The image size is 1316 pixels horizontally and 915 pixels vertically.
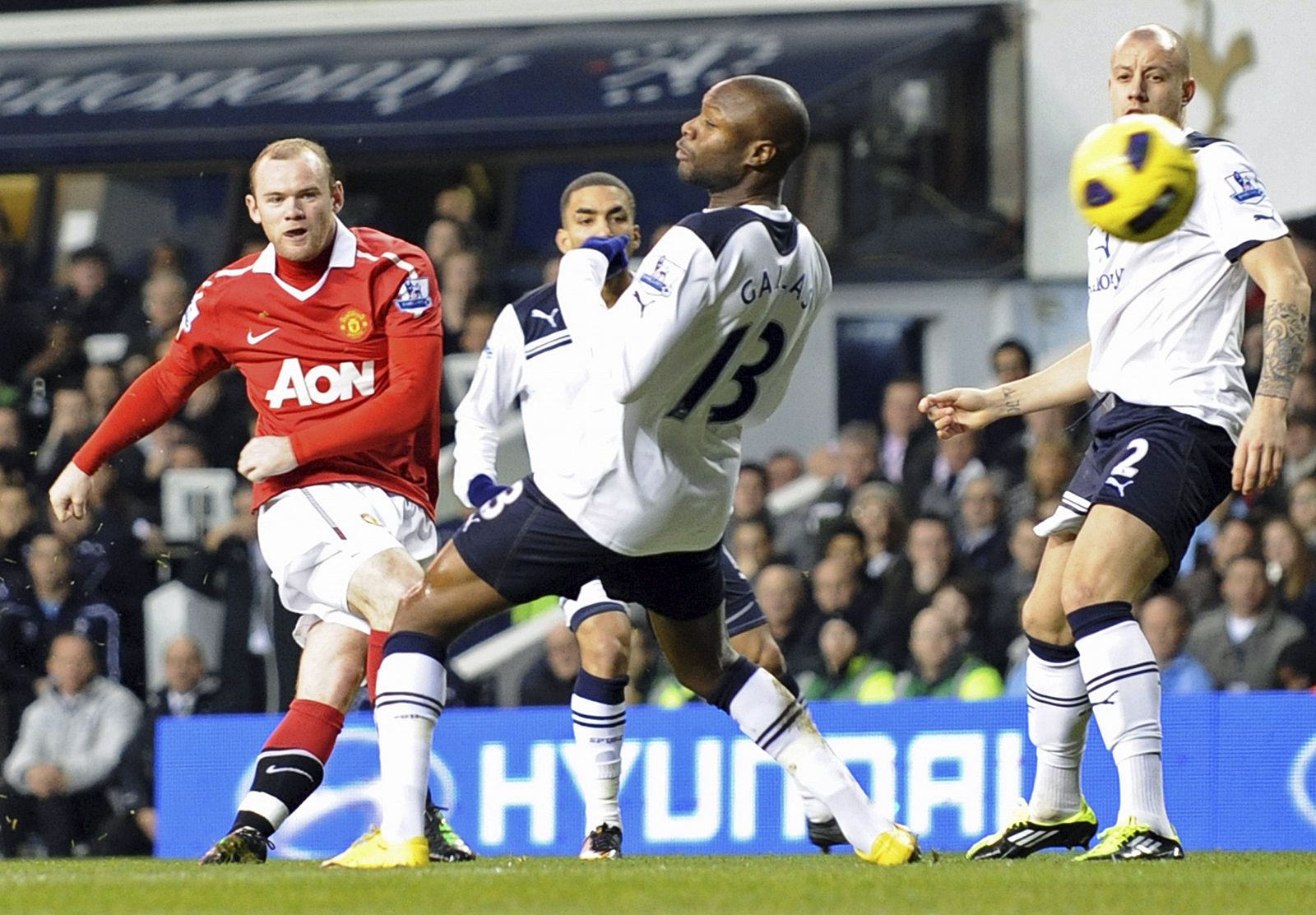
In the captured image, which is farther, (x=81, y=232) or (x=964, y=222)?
(x=81, y=232)

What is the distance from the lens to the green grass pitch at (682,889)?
16.1 ft

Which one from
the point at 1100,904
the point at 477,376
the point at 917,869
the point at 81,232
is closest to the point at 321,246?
the point at 477,376

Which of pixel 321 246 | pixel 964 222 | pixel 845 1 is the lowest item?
pixel 321 246

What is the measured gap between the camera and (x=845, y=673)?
10.9m

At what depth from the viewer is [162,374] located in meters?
7.13

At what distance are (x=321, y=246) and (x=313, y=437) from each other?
59cm

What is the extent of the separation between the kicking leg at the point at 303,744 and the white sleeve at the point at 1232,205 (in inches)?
105

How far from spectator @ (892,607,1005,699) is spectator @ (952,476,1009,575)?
2.58ft

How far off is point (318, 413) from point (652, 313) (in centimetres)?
171

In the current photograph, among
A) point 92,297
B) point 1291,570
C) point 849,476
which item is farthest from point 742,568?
point 92,297

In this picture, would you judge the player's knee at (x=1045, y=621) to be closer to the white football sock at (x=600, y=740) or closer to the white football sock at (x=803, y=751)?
the white football sock at (x=803, y=751)

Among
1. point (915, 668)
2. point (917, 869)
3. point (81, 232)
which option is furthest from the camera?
point (81, 232)

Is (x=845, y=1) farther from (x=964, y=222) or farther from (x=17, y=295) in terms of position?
(x=17, y=295)

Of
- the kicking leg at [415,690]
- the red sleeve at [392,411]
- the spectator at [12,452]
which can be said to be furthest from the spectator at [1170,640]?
the spectator at [12,452]
